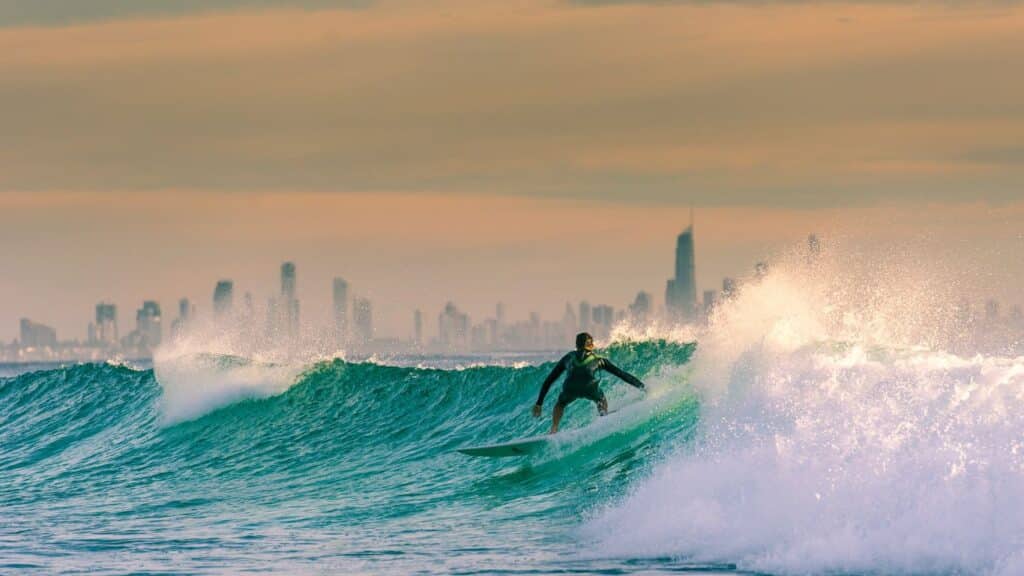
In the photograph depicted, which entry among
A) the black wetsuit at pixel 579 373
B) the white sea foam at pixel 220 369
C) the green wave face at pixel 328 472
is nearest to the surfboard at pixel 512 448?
the green wave face at pixel 328 472

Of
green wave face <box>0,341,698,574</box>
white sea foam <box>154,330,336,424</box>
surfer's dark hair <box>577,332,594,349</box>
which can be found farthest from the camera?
white sea foam <box>154,330,336,424</box>

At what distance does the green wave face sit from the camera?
14523 millimetres

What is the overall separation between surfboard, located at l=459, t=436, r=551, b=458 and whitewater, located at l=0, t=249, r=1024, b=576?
0.23 metres

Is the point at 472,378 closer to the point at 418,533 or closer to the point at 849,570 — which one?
the point at 418,533

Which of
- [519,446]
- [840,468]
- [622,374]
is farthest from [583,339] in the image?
[840,468]

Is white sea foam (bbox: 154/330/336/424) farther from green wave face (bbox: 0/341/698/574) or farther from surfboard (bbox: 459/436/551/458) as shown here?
surfboard (bbox: 459/436/551/458)

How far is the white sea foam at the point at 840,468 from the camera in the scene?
11727mm

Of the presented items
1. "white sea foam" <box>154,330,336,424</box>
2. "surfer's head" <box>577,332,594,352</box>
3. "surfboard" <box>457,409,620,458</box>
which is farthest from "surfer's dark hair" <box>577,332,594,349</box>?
"white sea foam" <box>154,330,336,424</box>

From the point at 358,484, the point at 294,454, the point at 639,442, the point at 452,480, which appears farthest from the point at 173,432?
the point at 639,442

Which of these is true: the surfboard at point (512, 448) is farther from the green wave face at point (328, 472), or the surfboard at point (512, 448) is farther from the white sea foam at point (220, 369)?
the white sea foam at point (220, 369)

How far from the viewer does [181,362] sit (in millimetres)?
31984

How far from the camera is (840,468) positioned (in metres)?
13.0

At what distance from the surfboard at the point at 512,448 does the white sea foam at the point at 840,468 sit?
8.44ft

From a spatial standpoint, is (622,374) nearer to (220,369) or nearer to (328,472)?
(328,472)
